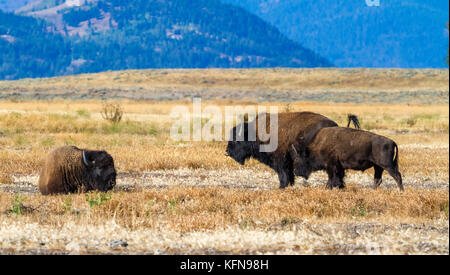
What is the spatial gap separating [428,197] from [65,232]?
18.7ft

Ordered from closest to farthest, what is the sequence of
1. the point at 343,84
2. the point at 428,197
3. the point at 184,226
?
the point at 184,226, the point at 428,197, the point at 343,84

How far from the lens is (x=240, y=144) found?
46.6 ft

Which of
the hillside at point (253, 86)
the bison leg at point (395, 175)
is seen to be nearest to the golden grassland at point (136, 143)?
the bison leg at point (395, 175)

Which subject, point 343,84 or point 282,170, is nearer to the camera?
point 282,170

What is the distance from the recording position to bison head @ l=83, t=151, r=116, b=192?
40.7ft

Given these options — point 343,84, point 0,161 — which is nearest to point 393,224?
point 0,161

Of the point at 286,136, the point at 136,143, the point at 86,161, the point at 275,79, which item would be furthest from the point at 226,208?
the point at 275,79

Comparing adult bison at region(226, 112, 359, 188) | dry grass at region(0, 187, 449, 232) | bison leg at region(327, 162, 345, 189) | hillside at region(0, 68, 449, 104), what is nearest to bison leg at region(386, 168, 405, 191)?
dry grass at region(0, 187, 449, 232)

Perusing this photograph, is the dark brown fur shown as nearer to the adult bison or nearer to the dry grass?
the adult bison

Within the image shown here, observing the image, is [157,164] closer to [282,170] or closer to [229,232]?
[282,170]

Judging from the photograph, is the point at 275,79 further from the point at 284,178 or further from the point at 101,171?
the point at 101,171

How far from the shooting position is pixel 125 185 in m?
14.2

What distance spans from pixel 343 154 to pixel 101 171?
4.46 metres
